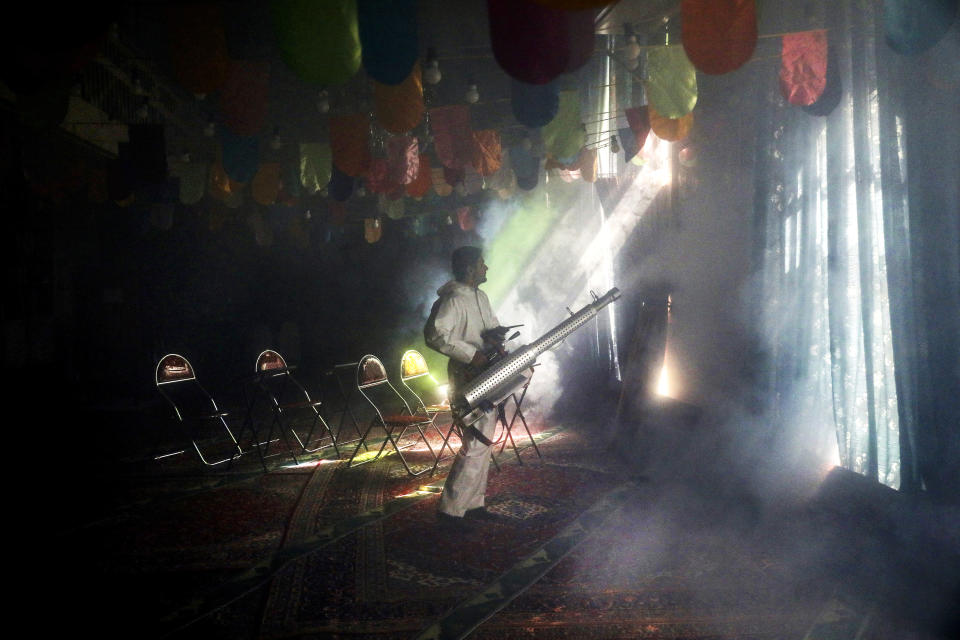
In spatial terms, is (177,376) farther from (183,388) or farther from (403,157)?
(403,157)

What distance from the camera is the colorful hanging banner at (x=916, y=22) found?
2.38 m

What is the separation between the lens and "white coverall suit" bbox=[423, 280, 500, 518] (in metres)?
4.22

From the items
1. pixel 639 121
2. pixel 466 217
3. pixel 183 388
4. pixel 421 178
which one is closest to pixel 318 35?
pixel 639 121

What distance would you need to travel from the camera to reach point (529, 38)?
2.80 m

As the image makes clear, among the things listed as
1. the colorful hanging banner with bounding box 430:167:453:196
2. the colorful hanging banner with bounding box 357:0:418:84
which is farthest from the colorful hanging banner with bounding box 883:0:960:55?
the colorful hanging banner with bounding box 430:167:453:196

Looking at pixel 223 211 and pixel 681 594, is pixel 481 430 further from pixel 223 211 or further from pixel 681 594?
pixel 223 211

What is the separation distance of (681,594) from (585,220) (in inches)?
291

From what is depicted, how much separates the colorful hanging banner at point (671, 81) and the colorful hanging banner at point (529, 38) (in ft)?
4.54

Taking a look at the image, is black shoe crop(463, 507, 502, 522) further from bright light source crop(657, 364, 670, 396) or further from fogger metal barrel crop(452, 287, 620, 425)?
bright light source crop(657, 364, 670, 396)

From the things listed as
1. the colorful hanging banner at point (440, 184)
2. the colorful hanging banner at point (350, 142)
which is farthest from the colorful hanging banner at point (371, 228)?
the colorful hanging banner at point (350, 142)

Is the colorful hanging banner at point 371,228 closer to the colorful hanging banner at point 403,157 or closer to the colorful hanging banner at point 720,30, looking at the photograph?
the colorful hanging banner at point 403,157

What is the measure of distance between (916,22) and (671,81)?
170cm

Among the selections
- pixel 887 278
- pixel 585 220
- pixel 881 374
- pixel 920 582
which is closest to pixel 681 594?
pixel 920 582

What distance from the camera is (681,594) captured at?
3.04 meters
